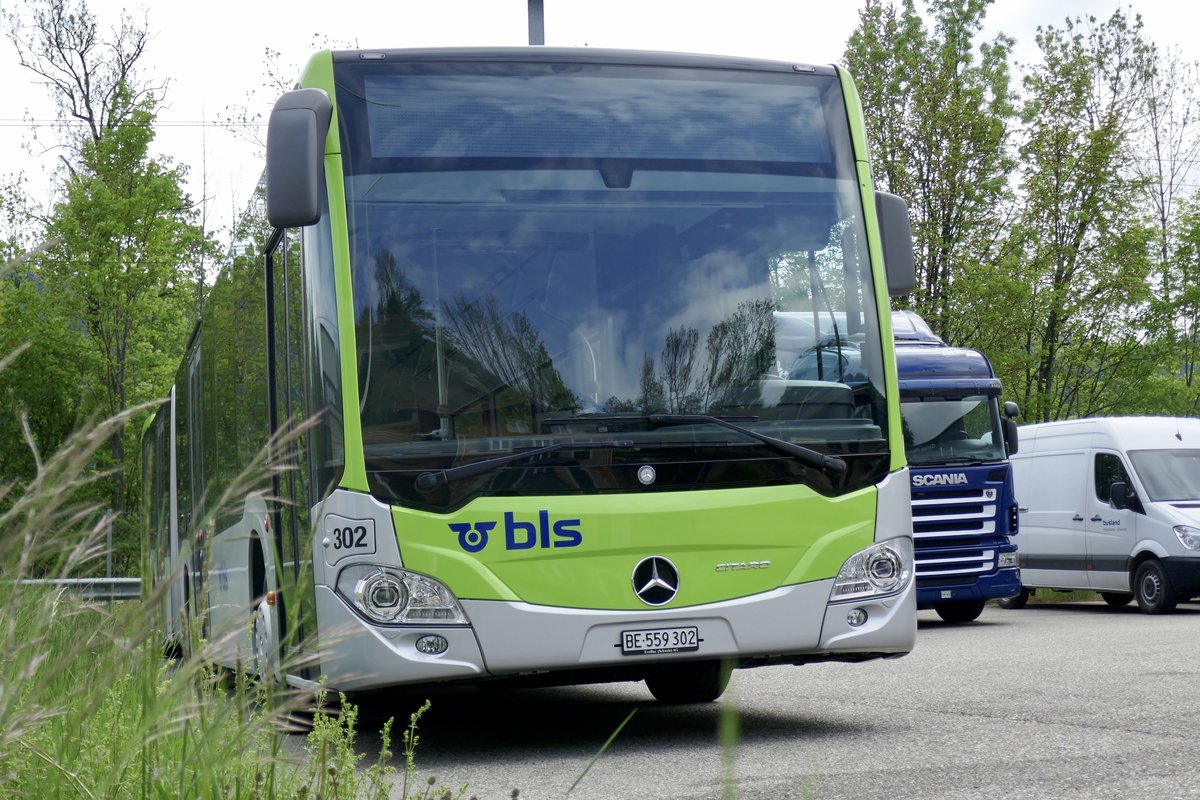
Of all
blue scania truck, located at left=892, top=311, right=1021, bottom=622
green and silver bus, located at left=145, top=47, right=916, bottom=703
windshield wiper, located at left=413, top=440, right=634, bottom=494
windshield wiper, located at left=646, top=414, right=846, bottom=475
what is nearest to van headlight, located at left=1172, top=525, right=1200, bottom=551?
blue scania truck, located at left=892, top=311, right=1021, bottom=622

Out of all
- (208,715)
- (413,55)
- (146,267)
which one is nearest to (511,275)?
(413,55)

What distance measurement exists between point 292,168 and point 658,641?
8.37 ft

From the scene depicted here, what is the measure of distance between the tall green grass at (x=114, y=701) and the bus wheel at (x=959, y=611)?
52.1 feet

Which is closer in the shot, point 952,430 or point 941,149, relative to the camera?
point 952,430

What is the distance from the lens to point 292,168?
694cm

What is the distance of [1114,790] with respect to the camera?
5645mm

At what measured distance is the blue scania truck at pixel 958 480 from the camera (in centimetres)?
1794

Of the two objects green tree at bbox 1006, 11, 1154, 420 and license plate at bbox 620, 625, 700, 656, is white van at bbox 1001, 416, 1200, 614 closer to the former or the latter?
green tree at bbox 1006, 11, 1154, 420

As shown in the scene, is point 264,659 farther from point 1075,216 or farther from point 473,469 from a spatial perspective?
point 1075,216

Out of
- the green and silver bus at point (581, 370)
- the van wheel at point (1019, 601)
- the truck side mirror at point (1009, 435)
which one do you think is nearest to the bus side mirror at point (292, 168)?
the green and silver bus at point (581, 370)

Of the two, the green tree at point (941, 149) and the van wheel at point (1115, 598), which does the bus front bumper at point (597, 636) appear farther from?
the green tree at point (941, 149)

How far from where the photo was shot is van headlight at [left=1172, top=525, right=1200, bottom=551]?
65.1 ft

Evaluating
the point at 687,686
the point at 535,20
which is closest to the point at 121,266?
the point at 535,20

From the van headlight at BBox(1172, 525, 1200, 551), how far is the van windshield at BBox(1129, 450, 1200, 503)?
715mm
